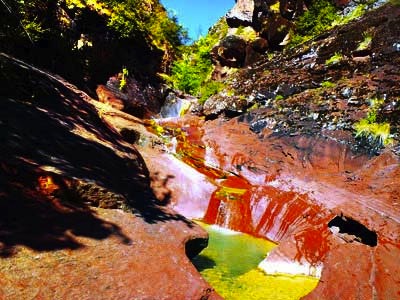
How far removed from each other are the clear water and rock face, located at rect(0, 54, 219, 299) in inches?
30.0

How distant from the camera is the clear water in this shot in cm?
512

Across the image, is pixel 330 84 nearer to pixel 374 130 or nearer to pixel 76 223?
pixel 374 130

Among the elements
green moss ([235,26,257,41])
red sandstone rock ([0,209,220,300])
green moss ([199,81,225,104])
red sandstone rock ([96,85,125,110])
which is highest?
green moss ([235,26,257,41])

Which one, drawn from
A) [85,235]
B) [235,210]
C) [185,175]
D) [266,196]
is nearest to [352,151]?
[266,196]

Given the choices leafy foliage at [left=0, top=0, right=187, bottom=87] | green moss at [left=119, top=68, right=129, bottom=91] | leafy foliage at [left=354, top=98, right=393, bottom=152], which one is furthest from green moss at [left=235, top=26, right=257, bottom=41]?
leafy foliage at [left=354, top=98, right=393, bottom=152]

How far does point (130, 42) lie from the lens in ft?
55.9

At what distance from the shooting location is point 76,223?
3936mm

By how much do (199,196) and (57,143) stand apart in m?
4.28

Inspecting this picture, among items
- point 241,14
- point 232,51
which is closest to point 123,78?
point 232,51

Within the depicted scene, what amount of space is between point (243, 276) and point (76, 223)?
281 centimetres

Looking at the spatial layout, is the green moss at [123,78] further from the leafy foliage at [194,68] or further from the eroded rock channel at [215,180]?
the leafy foliage at [194,68]

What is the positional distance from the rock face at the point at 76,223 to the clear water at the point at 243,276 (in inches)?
30.0

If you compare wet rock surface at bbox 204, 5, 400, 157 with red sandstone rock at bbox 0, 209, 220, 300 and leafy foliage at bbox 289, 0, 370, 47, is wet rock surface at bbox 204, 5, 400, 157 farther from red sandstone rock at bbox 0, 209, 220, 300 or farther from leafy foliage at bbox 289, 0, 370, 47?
red sandstone rock at bbox 0, 209, 220, 300

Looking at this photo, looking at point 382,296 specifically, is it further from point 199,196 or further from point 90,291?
point 199,196
